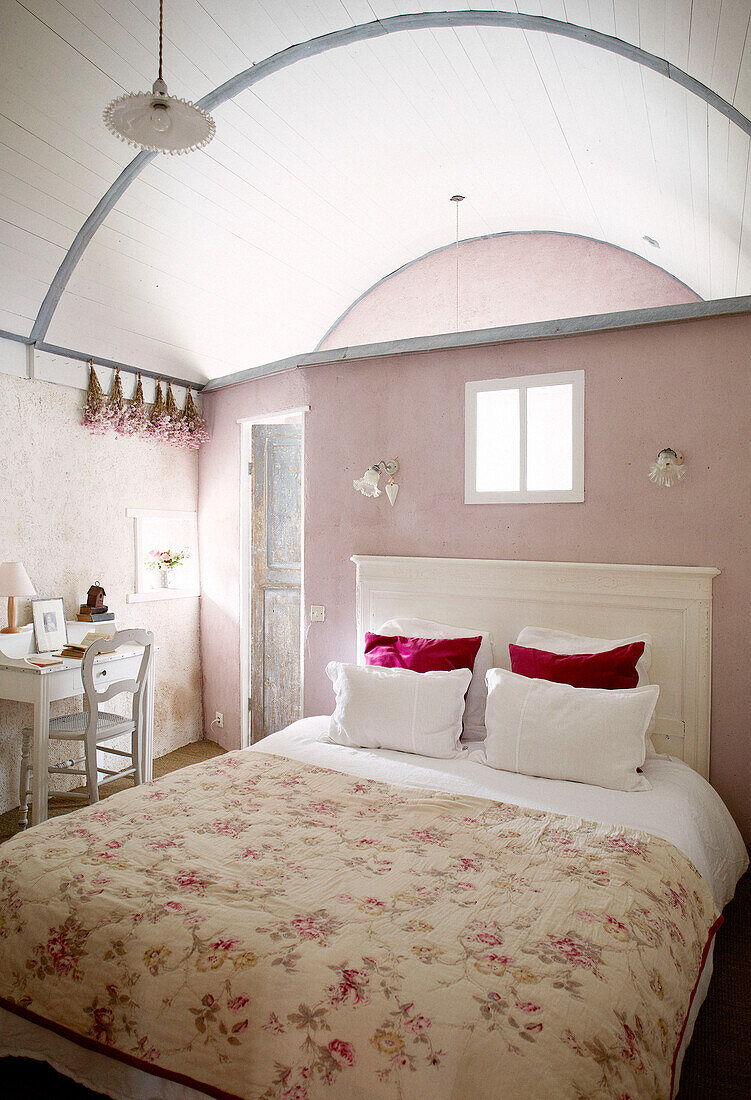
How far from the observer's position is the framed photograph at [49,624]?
3365 mm

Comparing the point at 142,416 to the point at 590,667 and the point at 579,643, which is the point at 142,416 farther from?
the point at 590,667

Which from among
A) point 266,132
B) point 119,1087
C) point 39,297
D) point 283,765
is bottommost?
point 119,1087

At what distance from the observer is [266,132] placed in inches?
120

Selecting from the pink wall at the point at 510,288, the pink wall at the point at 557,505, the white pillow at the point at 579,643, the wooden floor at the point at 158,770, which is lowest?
the wooden floor at the point at 158,770

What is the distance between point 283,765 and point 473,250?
3.64m

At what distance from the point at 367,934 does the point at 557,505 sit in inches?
79.7

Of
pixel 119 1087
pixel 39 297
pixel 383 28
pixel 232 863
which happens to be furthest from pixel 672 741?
pixel 39 297

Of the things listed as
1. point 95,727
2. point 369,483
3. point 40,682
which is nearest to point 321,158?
point 369,483

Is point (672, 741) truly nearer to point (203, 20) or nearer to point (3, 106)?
point (203, 20)

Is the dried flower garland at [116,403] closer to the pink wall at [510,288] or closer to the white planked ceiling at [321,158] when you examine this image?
the white planked ceiling at [321,158]

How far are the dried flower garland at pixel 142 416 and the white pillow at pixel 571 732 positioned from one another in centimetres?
262

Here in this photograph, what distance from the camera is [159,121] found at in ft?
6.16

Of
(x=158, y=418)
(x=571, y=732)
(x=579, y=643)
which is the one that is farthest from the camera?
(x=158, y=418)

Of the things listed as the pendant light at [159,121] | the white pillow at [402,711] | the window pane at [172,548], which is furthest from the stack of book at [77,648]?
the pendant light at [159,121]
